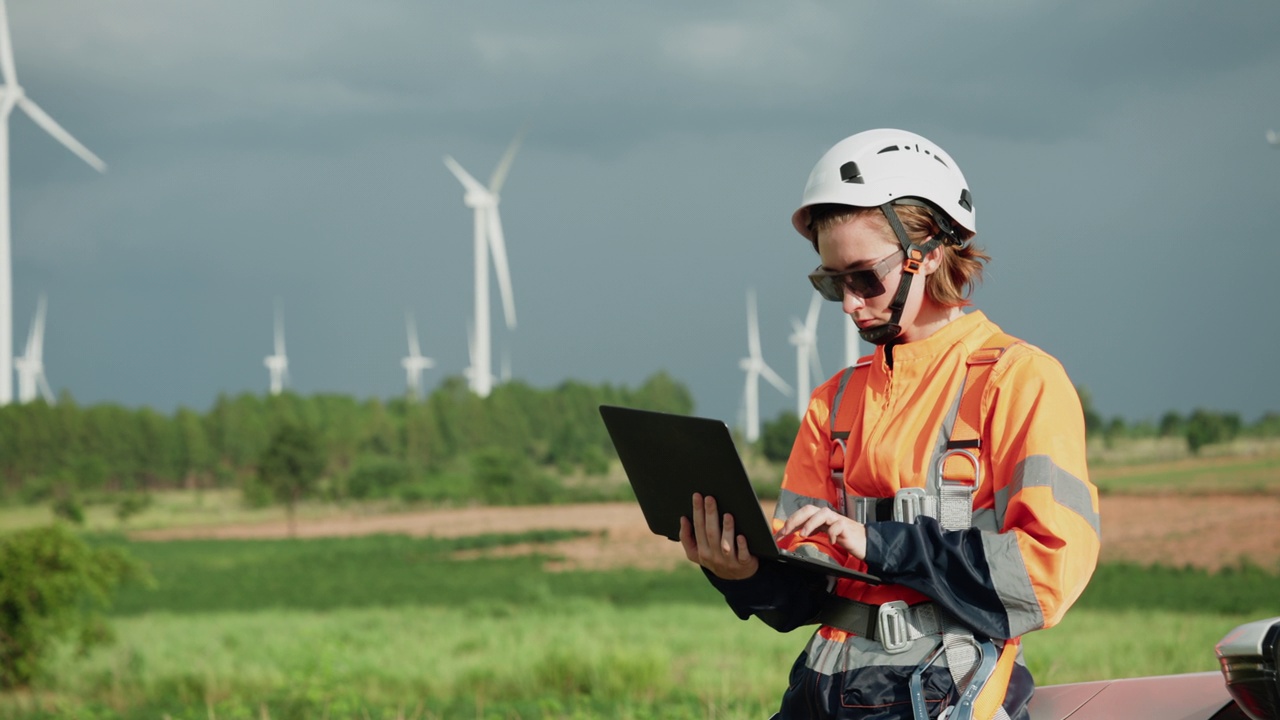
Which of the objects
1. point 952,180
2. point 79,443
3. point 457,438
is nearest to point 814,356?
point 457,438

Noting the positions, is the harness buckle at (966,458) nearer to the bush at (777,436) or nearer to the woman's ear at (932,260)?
the woman's ear at (932,260)

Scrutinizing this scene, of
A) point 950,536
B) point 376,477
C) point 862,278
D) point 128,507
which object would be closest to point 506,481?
point 376,477

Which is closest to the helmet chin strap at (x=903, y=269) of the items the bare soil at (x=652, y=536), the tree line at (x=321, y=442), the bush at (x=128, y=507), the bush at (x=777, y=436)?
the bare soil at (x=652, y=536)

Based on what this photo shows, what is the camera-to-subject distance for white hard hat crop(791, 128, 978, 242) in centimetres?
276

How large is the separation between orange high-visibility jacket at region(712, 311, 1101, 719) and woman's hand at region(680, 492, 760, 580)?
14 cm

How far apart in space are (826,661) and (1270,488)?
192ft

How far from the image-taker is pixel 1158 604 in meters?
35.5

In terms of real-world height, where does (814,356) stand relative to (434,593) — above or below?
above

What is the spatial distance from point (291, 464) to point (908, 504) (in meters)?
68.6

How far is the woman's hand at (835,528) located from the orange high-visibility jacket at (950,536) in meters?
0.02

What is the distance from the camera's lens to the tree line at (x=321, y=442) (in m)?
71.4

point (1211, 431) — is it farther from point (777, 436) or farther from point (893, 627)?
point (893, 627)

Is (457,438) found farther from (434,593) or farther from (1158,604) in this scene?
(1158,604)

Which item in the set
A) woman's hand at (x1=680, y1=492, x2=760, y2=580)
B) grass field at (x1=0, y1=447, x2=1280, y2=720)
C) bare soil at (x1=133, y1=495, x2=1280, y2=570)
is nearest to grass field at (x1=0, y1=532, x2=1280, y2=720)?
grass field at (x1=0, y1=447, x2=1280, y2=720)
